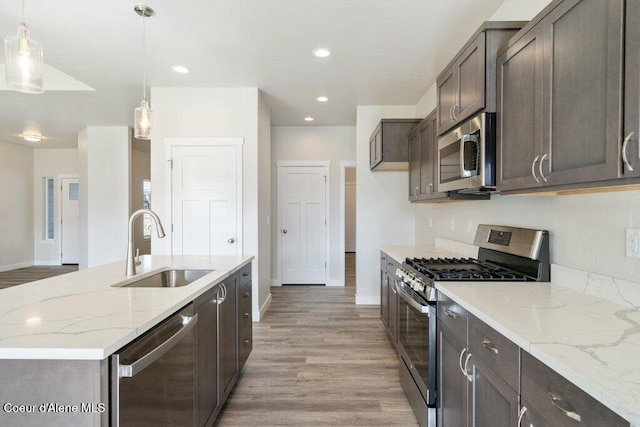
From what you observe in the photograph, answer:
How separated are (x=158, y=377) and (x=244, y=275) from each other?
1.37m

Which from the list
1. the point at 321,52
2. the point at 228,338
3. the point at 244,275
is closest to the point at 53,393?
the point at 228,338

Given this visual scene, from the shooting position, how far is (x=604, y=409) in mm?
708

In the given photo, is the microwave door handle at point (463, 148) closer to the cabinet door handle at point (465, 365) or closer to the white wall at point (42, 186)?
the cabinet door handle at point (465, 365)

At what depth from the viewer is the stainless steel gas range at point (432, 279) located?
177cm

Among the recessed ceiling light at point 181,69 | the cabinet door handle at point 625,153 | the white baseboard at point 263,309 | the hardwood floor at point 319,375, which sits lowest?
the hardwood floor at point 319,375

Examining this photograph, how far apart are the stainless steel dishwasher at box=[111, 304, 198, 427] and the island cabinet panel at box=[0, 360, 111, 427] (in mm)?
49

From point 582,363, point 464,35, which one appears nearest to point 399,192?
point 464,35

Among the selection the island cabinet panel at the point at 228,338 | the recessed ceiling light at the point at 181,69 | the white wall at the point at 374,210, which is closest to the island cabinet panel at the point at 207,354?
the island cabinet panel at the point at 228,338

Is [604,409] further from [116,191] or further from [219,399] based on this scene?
[116,191]

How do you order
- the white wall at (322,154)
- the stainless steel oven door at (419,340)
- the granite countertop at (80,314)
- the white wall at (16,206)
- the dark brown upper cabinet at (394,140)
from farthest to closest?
1. the white wall at (16,206)
2. the white wall at (322,154)
3. the dark brown upper cabinet at (394,140)
4. the stainless steel oven door at (419,340)
5. the granite countertop at (80,314)

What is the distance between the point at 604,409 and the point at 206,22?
304 cm

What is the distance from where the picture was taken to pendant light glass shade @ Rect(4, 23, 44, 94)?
1.72 m

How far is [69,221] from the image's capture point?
7.79m

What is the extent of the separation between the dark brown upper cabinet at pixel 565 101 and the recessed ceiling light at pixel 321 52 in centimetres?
170
